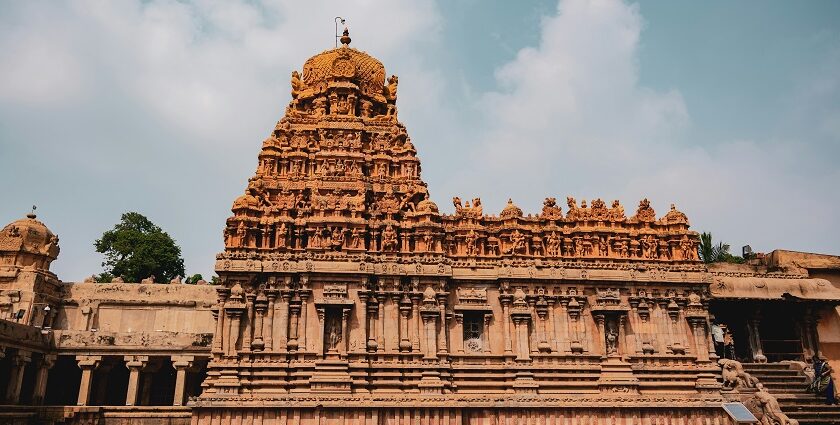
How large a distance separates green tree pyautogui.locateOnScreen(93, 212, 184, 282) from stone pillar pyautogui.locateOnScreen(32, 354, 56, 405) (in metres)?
19.9

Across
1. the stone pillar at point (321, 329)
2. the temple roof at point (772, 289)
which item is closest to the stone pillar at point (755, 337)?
the temple roof at point (772, 289)

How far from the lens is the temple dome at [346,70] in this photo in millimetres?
25000

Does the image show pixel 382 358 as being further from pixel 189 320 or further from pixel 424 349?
pixel 189 320

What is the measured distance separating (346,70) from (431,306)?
10471 millimetres

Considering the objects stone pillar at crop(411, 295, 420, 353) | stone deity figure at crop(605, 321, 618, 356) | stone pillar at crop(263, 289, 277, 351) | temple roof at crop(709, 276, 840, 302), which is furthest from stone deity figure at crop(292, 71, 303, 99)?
temple roof at crop(709, 276, 840, 302)

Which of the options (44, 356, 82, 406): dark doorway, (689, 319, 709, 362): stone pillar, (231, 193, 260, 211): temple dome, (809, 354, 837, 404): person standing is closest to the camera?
(231, 193, 260, 211): temple dome

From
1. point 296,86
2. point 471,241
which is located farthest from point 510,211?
point 296,86

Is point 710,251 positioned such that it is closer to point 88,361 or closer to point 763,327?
point 763,327

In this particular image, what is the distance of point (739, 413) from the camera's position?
1862 cm

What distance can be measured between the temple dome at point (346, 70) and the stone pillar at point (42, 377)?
1406cm

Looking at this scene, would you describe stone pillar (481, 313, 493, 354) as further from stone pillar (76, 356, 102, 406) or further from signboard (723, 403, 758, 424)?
stone pillar (76, 356, 102, 406)

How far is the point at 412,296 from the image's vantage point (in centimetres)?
1983

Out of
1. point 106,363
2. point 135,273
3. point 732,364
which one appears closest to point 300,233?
point 106,363

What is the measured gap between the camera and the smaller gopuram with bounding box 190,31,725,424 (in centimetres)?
1861
